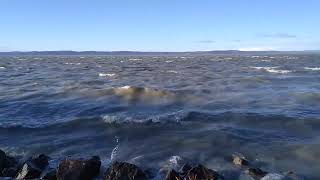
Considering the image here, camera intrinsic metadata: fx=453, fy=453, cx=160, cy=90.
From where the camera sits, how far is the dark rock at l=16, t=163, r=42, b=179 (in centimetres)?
1073

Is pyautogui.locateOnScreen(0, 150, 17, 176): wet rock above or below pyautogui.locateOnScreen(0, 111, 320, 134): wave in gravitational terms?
above

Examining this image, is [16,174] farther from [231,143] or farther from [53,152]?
[231,143]

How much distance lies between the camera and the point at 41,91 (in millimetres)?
30125

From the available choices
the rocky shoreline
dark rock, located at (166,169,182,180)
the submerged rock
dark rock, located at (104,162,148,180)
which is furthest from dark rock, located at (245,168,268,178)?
the submerged rock

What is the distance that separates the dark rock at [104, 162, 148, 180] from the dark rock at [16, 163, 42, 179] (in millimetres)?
1742

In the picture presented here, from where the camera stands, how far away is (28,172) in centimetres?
1080

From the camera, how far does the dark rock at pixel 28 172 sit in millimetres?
10734

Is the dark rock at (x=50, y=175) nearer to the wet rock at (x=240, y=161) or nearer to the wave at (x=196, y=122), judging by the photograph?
the wet rock at (x=240, y=161)

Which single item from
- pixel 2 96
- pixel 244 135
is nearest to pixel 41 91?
pixel 2 96

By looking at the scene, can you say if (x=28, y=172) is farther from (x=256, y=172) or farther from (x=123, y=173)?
(x=256, y=172)

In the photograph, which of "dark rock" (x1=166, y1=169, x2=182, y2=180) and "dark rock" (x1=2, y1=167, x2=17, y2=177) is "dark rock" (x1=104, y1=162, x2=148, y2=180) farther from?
"dark rock" (x1=2, y1=167, x2=17, y2=177)

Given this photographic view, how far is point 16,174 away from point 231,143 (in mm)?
6865

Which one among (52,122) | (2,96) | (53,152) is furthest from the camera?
(2,96)

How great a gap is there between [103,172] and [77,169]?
0.86m
